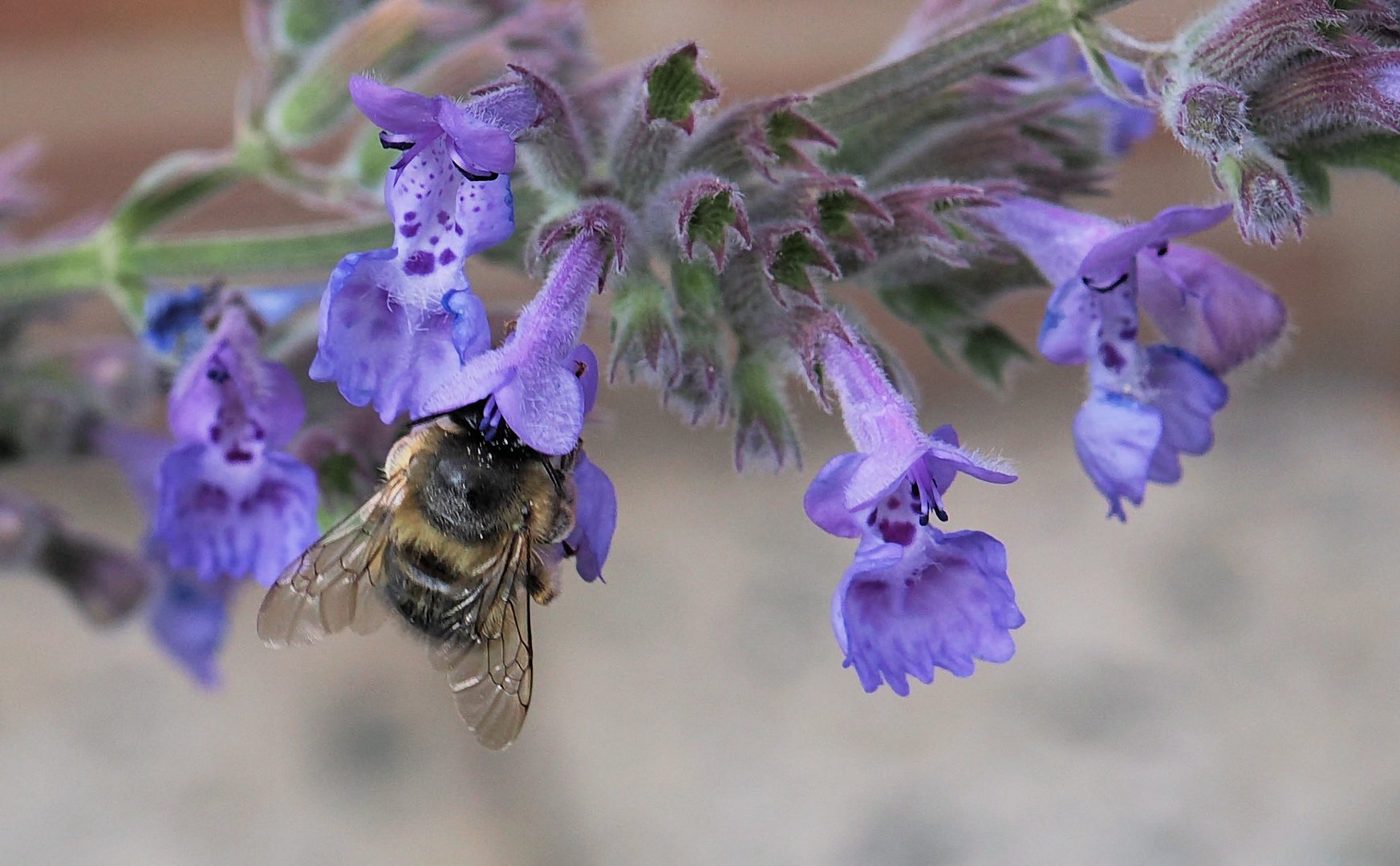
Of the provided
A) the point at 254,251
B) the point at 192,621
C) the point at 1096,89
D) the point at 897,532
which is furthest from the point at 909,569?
the point at 192,621

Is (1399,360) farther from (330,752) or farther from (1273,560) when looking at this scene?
(330,752)

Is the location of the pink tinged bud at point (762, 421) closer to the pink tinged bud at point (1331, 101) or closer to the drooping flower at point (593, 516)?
the drooping flower at point (593, 516)

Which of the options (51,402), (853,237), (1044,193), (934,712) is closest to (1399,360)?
(934,712)

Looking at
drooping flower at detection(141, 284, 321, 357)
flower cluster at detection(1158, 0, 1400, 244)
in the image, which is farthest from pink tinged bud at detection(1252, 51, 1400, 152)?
drooping flower at detection(141, 284, 321, 357)

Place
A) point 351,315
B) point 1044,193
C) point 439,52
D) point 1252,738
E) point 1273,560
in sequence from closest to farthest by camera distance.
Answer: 1. point 351,315
2. point 1044,193
3. point 439,52
4. point 1252,738
5. point 1273,560

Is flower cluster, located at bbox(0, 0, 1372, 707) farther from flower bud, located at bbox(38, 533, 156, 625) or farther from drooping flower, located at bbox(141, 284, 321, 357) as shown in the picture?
flower bud, located at bbox(38, 533, 156, 625)

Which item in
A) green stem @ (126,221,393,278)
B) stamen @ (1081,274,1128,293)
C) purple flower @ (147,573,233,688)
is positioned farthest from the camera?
purple flower @ (147,573,233,688)

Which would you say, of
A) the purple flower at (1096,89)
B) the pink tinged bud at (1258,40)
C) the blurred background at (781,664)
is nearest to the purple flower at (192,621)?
the blurred background at (781,664)
